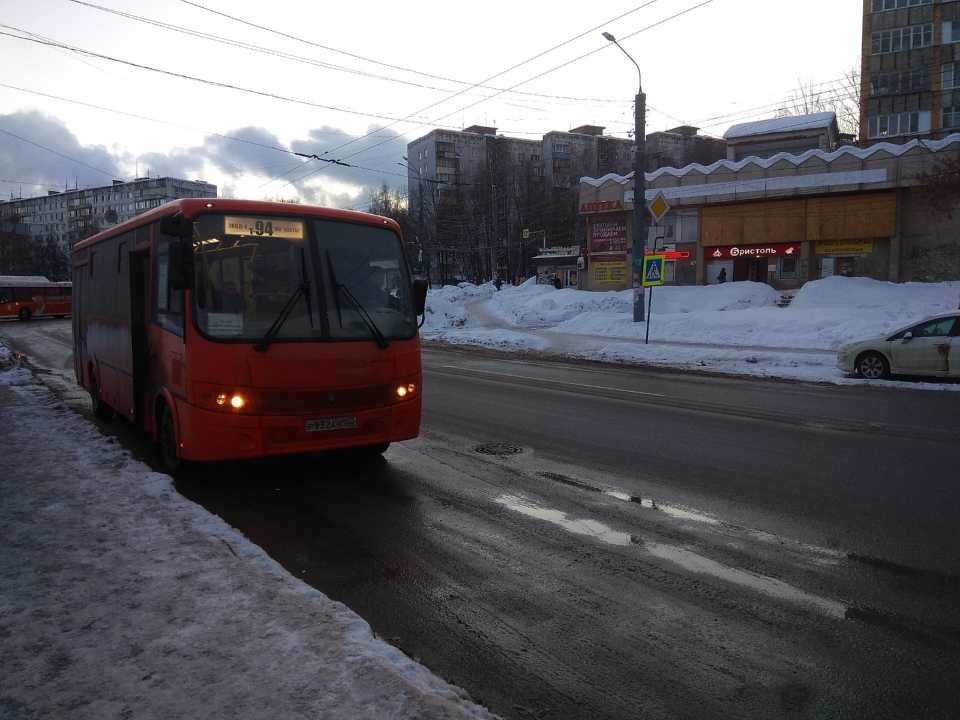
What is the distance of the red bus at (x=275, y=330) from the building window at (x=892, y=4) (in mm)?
58195

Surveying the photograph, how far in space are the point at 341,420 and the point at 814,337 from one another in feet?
64.9

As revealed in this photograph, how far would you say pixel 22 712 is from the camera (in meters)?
3.03

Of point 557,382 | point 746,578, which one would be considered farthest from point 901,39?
point 746,578

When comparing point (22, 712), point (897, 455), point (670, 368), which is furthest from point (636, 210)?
point (22, 712)

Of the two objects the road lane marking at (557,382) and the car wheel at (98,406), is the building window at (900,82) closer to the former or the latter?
the road lane marking at (557,382)

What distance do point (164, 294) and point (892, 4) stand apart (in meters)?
60.2

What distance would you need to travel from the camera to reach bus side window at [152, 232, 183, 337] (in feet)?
22.0

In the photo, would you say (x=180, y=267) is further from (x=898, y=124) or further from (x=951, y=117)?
(x=951, y=117)

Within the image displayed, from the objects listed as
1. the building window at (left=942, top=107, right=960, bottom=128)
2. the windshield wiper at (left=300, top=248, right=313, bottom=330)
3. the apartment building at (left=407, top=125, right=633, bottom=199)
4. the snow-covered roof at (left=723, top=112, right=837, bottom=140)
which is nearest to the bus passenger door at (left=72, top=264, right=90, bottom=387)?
the windshield wiper at (left=300, top=248, right=313, bottom=330)

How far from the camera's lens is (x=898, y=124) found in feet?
172

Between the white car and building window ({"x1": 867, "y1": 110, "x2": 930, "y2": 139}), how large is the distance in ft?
149

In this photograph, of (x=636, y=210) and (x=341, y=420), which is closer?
(x=341, y=420)

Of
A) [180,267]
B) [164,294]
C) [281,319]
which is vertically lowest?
[281,319]

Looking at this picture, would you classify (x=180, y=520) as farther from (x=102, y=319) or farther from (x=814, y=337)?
(x=814, y=337)
